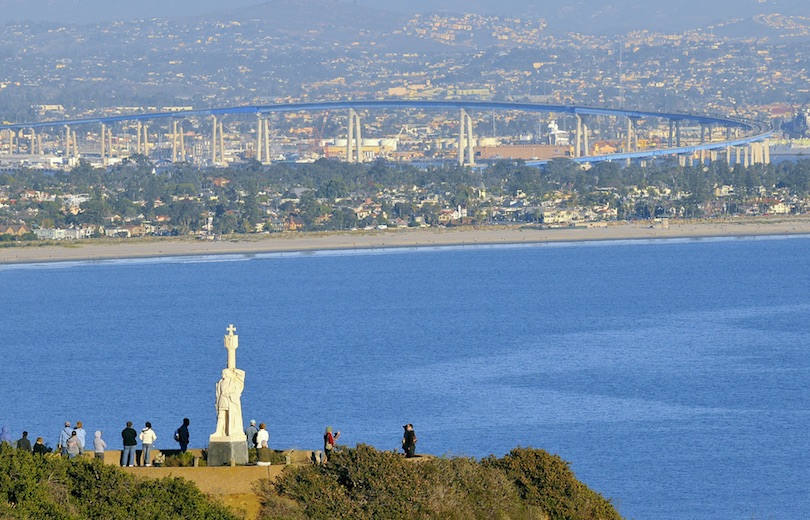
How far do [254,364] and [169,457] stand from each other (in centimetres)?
3261

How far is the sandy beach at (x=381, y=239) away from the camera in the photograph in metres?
98.5

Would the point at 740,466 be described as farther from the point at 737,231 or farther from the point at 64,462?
the point at 737,231

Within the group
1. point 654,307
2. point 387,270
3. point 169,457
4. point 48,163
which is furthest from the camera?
point 48,163

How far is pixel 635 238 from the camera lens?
109 meters

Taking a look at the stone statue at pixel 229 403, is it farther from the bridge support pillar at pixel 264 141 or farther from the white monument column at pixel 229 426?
the bridge support pillar at pixel 264 141

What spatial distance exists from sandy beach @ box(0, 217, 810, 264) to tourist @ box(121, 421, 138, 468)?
7499 cm

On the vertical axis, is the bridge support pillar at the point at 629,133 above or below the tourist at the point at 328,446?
above

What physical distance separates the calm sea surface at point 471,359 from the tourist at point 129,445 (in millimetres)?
5705

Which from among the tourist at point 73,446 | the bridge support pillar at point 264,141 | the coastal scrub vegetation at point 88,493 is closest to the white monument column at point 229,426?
the coastal scrub vegetation at point 88,493

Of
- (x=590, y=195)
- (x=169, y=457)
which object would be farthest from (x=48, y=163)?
(x=169, y=457)

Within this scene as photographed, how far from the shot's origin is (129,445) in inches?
806

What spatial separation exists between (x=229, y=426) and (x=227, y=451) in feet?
0.79

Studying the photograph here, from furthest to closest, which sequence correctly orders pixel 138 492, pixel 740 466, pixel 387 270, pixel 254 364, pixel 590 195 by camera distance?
pixel 590 195
pixel 387 270
pixel 254 364
pixel 740 466
pixel 138 492

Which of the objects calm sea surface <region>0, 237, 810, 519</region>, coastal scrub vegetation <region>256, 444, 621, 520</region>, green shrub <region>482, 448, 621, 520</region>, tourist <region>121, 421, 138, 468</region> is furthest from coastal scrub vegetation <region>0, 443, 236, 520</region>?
calm sea surface <region>0, 237, 810, 519</region>
